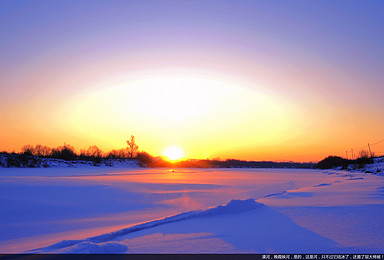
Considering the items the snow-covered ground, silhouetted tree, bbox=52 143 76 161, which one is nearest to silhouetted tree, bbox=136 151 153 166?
silhouetted tree, bbox=52 143 76 161

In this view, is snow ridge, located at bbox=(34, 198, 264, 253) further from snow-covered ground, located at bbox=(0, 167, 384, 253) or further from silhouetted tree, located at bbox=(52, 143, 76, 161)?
silhouetted tree, located at bbox=(52, 143, 76, 161)

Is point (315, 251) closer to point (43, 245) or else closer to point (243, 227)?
point (243, 227)

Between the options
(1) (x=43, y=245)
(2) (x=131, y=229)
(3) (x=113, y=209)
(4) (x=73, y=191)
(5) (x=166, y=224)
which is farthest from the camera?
(4) (x=73, y=191)

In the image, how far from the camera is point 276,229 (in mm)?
3619

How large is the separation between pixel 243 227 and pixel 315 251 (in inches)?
48.1

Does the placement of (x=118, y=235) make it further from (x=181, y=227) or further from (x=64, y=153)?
(x=64, y=153)

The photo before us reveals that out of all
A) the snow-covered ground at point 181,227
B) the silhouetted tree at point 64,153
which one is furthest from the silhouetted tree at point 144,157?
the snow-covered ground at point 181,227

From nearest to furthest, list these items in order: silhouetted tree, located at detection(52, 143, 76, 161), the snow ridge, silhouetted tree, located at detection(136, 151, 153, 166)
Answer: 1. the snow ridge
2. silhouetted tree, located at detection(52, 143, 76, 161)
3. silhouetted tree, located at detection(136, 151, 153, 166)

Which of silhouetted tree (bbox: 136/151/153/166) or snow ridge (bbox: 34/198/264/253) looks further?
silhouetted tree (bbox: 136/151/153/166)

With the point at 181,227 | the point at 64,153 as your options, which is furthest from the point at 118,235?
the point at 64,153

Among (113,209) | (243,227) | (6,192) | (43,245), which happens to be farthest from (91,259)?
(6,192)

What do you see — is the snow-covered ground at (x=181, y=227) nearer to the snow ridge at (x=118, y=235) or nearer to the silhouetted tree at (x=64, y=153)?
the snow ridge at (x=118, y=235)

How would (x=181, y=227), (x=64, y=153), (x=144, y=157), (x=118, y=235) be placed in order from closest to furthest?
(x=118, y=235)
(x=181, y=227)
(x=64, y=153)
(x=144, y=157)

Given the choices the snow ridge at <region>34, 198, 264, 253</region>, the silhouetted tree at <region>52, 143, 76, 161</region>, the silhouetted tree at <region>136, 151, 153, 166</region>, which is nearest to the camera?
the snow ridge at <region>34, 198, 264, 253</region>
